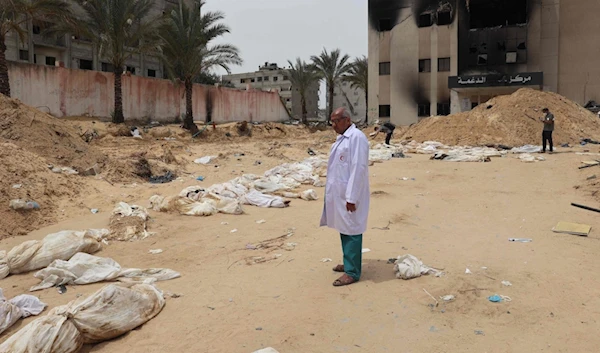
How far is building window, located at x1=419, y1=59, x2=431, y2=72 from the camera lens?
32656 millimetres

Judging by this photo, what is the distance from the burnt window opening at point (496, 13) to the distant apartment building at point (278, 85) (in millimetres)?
23961

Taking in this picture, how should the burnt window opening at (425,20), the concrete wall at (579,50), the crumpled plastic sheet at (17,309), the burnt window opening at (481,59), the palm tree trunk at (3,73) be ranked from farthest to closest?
the burnt window opening at (425,20)
the burnt window opening at (481,59)
the concrete wall at (579,50)
the palm tree trunk at (3,73)
the crumpled plastic sheet at (17,309)

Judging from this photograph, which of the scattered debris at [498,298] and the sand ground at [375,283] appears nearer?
the sand ground at [375,283]

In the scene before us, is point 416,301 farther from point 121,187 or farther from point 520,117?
point 520,117

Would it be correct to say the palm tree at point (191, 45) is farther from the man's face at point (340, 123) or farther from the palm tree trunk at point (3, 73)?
the man's face at point (340, 123)

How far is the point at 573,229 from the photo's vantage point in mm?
5457

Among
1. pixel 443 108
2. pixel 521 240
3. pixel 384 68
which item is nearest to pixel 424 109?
pixel 443 108

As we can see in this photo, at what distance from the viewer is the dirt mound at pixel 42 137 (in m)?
8.55

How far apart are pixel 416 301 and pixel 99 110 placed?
22.1 m

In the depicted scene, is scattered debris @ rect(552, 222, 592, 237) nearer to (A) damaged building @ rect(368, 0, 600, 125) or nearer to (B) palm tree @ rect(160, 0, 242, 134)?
(B) palm tree @ rect(160, 0, 242, 134)

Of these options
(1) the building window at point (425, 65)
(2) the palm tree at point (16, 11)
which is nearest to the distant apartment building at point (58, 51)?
(2) the palm tree at point (16, 11)

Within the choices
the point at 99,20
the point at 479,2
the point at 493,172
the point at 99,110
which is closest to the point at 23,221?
the point at 493,172

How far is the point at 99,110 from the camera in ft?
73.3

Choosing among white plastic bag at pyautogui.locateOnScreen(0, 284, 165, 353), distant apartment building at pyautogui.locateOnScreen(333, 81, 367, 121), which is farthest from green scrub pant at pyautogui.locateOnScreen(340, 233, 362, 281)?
distant apartment building at pyautogui.locateOnScreen(333, 81, 367, 121)
